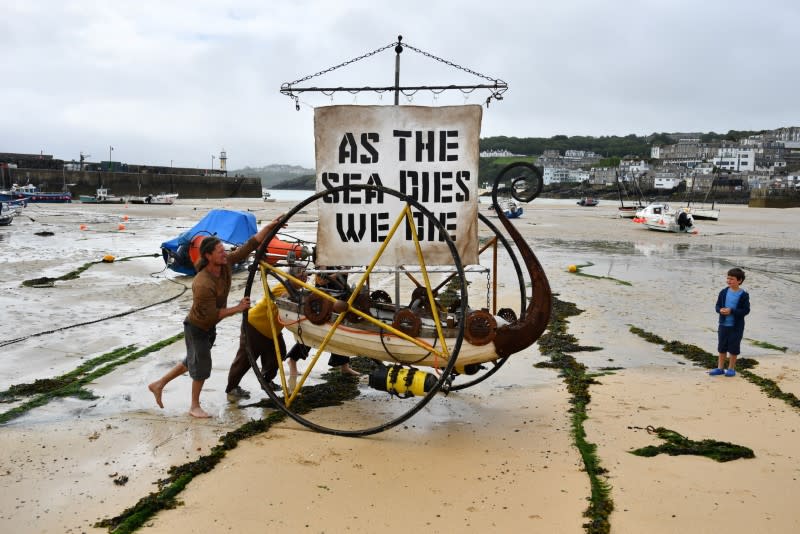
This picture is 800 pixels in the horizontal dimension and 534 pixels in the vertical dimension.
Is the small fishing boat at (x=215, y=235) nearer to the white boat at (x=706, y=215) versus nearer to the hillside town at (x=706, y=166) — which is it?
the white boat at (x=706, y=215)

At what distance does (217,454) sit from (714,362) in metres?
6.79

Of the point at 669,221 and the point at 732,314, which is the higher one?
the point at 669,221

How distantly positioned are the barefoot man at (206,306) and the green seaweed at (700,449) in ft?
13.0

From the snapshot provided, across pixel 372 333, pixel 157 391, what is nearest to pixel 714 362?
pixel 372 333

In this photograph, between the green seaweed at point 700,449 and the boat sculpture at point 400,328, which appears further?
the boat sculpture at point 400,328

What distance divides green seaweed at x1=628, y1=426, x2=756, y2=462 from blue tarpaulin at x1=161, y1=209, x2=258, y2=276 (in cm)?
1208

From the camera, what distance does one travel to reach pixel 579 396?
699 centimetres

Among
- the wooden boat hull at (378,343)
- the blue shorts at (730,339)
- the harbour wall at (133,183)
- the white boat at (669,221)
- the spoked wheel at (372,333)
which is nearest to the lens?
the spoked wheel at (372,333)

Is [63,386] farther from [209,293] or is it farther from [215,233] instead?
[215,233]

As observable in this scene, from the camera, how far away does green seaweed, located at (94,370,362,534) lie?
429 cm

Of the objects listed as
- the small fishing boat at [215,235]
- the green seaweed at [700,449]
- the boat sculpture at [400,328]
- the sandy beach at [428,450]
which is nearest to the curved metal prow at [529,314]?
the boat sculpture at [400,328]

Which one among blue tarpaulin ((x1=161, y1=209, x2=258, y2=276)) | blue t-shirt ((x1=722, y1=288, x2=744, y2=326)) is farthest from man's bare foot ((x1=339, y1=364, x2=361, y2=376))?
blue tarpaulin ((x1=161, y1=209, x2=258, y2=276))

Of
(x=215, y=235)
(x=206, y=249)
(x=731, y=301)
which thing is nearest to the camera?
(x=206, y=249)

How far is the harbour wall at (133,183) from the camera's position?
72.8 m
